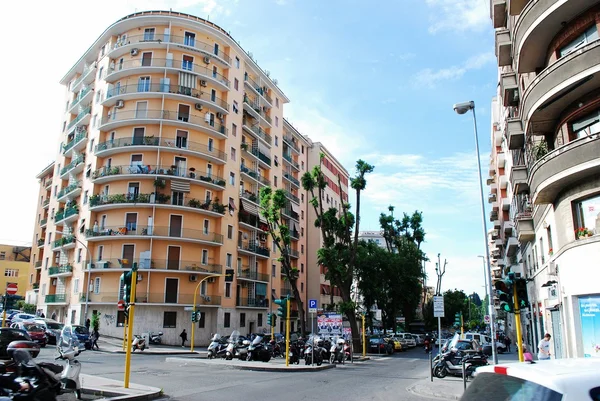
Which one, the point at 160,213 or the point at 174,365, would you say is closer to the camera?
the point at 174,365

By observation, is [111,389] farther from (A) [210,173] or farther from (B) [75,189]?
(B) [75,189]

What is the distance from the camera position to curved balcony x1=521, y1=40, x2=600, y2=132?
14359 mm

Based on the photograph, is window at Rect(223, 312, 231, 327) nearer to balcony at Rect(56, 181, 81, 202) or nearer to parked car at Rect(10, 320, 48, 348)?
parked car at Rect(10, 320, 48, 348)

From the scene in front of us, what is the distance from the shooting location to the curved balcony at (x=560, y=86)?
565 inches

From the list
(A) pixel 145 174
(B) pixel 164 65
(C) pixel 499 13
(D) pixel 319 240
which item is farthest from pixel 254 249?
(C) pixel 499 13

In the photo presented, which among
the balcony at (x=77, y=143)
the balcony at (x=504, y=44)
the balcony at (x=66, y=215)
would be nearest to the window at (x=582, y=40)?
the balcony at (x=504, y=44)

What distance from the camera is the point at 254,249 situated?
50000 millimetres

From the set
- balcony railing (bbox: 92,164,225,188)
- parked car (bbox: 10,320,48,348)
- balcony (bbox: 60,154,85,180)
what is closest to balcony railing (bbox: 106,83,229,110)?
balcony railing (bbox: 92,164,225,188)

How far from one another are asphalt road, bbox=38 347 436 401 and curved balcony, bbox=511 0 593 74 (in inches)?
517

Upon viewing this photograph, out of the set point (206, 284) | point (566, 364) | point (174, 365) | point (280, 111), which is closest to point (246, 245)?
point (206, 284)

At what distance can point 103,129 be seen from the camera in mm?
43969

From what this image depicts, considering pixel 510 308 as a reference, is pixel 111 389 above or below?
below

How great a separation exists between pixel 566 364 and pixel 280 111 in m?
58.1

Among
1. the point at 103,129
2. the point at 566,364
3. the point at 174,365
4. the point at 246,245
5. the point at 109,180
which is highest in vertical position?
the point at 103,129
